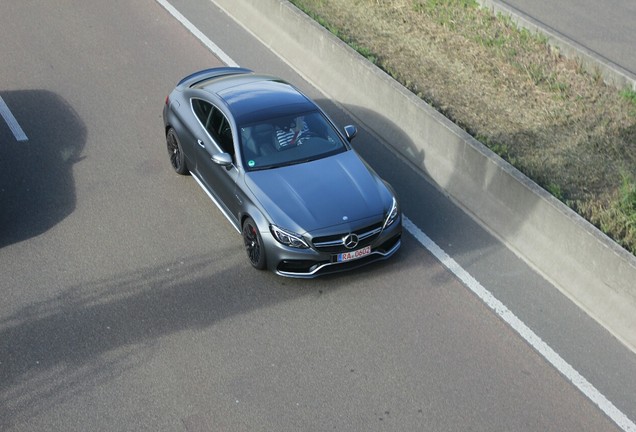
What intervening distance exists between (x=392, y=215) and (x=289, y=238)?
4.09ft

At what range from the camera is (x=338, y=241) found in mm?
10203

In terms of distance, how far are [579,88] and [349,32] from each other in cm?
431

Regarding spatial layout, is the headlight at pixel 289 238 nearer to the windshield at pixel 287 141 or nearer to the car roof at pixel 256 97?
the windshield at pixel 287 141

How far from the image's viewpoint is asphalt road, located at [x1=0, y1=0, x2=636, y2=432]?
864 cm

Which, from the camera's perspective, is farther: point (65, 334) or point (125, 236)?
point (125, 236)

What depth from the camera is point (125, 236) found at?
11328 mm

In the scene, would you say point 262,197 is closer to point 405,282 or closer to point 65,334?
point 405,282

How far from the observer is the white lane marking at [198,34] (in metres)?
16.1

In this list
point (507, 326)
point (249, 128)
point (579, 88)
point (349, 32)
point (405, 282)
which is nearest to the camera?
point (507, 326)

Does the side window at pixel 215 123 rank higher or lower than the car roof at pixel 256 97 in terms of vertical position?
lower

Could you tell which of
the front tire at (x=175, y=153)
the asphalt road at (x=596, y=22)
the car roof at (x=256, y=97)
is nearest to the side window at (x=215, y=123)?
the car roof at (x=256, y=97)

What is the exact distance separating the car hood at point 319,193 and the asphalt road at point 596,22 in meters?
6.25

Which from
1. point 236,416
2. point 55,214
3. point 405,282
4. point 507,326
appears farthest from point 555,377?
point 55,214

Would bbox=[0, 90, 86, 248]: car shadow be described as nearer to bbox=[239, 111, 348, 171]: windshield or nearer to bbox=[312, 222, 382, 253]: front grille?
bbox=[239, 111, 348, 171]: windshield
